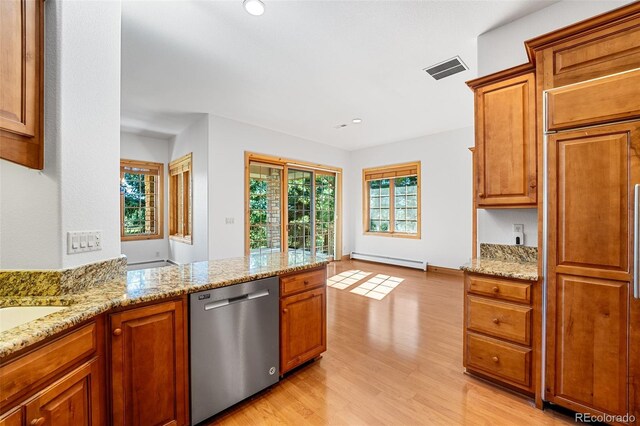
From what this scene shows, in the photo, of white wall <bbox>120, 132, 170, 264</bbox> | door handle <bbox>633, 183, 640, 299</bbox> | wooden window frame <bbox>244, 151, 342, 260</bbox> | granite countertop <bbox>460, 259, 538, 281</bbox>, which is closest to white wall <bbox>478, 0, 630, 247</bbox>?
granite countertop <bbox>460, 259, 538, 281</bbox>

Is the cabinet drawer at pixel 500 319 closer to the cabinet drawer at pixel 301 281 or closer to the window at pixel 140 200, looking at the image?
the cabinet drawer at pixel 301 281

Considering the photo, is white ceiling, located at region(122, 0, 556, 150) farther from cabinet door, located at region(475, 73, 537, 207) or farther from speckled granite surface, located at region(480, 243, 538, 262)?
speckled granite surface, located at region(480, 243, 538, 262)

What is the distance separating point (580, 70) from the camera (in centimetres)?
172

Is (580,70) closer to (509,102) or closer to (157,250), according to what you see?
(509,102)

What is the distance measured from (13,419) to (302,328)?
1577 mm

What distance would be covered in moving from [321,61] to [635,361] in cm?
326

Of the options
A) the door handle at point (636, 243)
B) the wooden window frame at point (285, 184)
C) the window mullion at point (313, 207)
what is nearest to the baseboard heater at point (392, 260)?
the wooden window frame at point (285, 184)

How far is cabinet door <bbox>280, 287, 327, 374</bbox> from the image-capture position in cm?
208

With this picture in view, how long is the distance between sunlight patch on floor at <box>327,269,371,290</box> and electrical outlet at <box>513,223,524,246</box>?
2.82m

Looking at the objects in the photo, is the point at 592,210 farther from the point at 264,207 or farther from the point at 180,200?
the point at 180,200

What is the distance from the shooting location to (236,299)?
179cm

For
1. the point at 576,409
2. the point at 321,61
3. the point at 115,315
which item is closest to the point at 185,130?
the point at 321,61

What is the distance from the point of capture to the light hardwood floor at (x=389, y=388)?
1.76 metres

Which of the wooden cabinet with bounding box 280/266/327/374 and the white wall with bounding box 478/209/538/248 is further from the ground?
the white wall with bounding box 478/209/538/248
